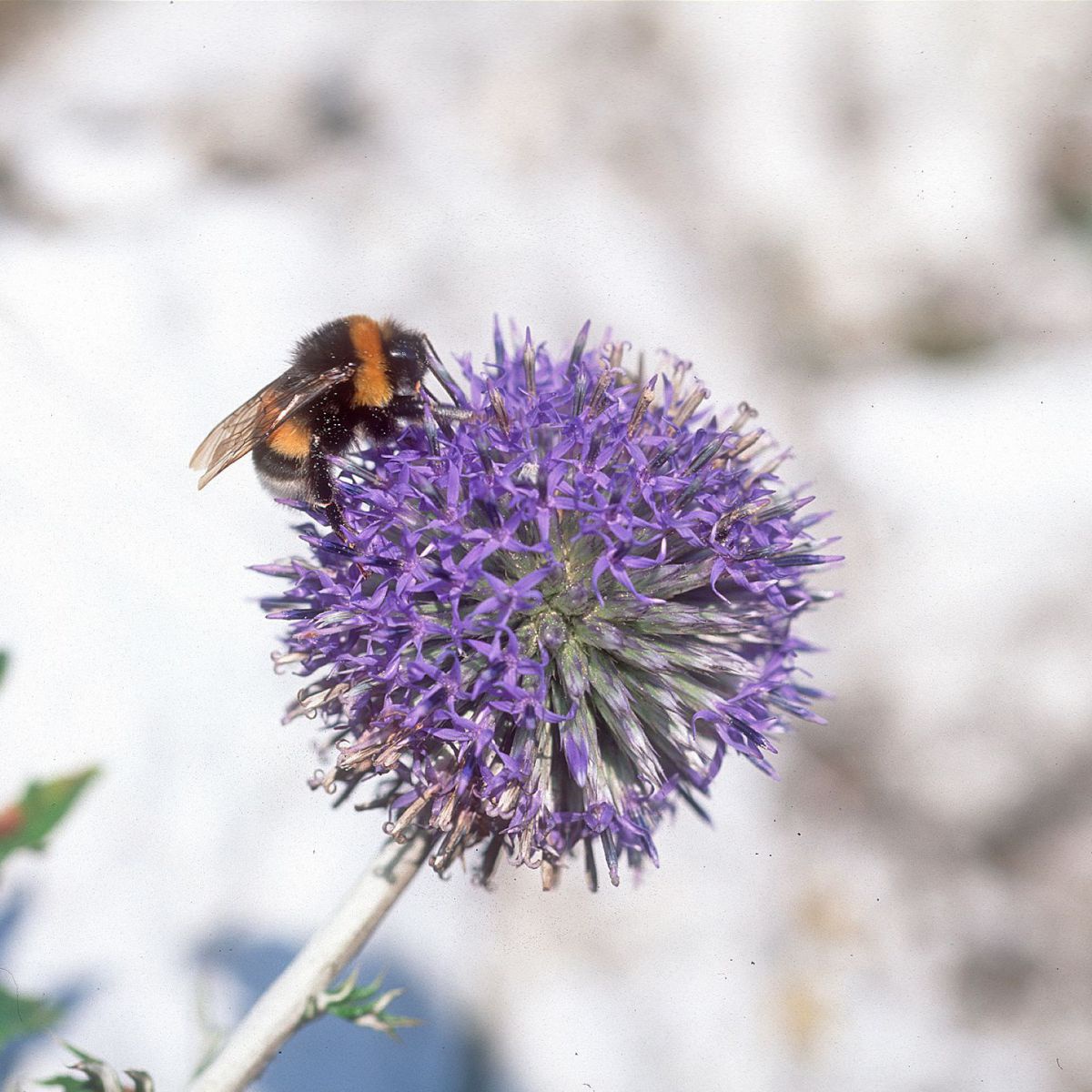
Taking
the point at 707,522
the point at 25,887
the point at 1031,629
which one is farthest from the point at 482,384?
the point at 1031,629

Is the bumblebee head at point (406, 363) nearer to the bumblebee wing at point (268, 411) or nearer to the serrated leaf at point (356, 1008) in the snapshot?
the bumblebee wing at point (268, 411)

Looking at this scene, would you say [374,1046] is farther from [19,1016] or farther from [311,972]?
[311,972]

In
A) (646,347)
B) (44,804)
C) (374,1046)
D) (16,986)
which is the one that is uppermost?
(646,347)

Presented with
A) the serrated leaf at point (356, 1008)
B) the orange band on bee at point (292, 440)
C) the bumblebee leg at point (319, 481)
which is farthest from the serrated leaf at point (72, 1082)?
the orange band on bee at point (292, 440)

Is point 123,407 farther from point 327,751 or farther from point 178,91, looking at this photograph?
point 327,751

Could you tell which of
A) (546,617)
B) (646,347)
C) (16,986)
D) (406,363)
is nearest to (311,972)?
(546,617)

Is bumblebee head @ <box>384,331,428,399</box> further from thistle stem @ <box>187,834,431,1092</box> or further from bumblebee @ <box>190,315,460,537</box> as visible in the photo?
thistle stem @ <box>187,834,431,1092</box>

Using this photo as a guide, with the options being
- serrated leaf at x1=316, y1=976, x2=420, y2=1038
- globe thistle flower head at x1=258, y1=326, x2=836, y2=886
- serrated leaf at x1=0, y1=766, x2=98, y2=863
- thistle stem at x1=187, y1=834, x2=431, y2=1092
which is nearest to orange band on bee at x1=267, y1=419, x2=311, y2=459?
globe thistle flower head at x1=258, y1=326, x2=836, y2=886
